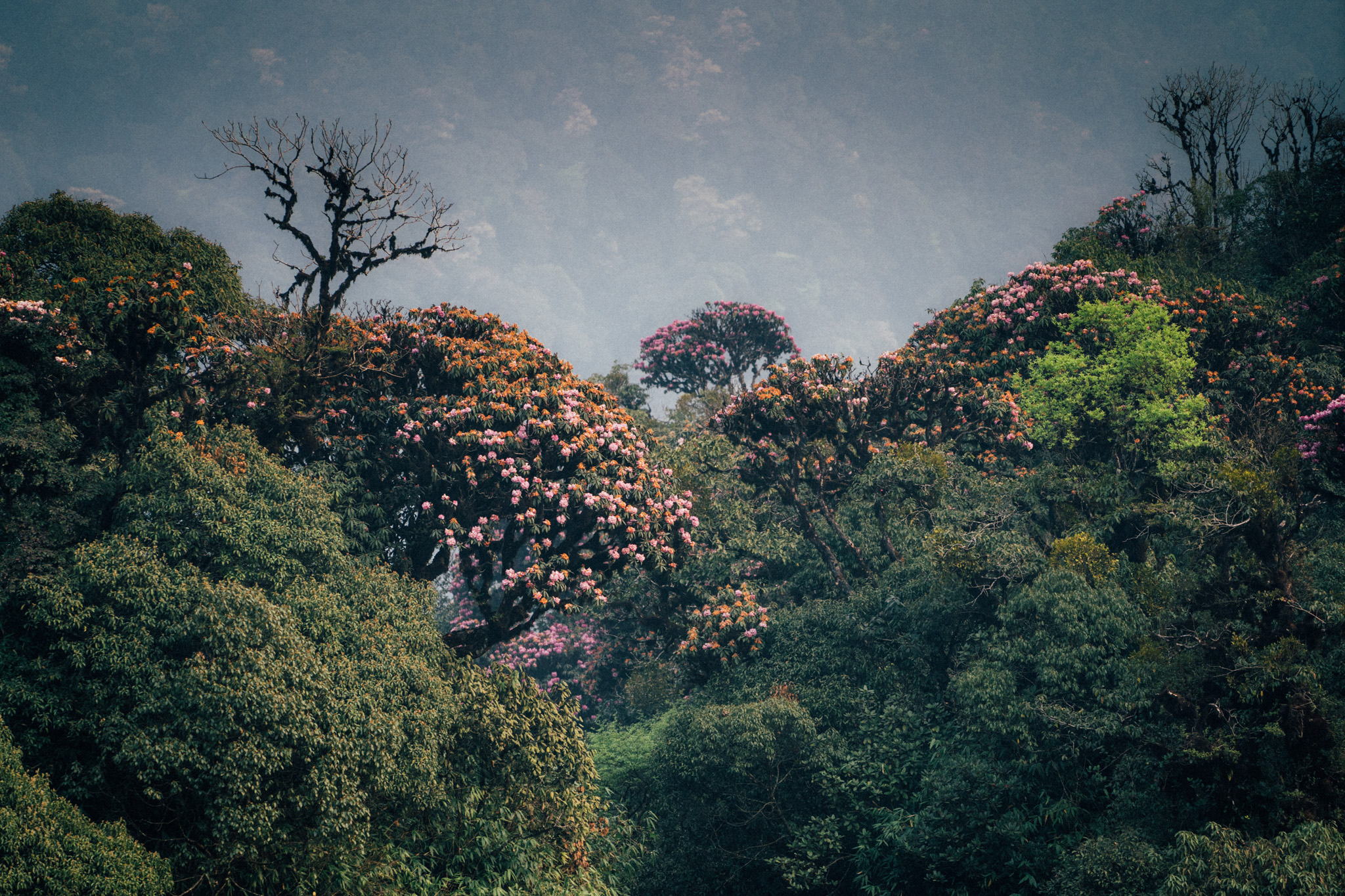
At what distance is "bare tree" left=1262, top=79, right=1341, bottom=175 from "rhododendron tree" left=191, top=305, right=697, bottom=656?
32.8 metres

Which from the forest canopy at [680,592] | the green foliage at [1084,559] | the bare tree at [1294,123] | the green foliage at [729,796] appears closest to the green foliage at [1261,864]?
the forest canopy at [680,592]

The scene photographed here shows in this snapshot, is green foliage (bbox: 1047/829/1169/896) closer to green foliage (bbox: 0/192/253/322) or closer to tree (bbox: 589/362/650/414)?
green foliage (bbox: 0/192/253/322)

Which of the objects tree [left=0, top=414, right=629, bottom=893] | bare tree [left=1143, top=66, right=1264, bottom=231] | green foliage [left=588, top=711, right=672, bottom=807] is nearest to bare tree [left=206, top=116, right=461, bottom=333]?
tree [left=0, top=414, right=629, bottom=893]

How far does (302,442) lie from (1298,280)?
3052cm

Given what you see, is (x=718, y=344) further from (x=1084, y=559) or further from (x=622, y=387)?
(x=1084, y=559)

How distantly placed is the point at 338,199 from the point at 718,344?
1067 inches

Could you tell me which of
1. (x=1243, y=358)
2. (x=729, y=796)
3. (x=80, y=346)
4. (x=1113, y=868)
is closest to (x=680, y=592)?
(x=729, y=796)

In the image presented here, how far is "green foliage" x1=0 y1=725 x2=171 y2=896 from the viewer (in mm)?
8297

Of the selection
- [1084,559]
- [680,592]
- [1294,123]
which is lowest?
[680,592]

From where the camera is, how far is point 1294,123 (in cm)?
3628

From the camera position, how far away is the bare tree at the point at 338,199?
19016 mm

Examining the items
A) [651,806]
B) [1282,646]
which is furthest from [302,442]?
[1282,646]

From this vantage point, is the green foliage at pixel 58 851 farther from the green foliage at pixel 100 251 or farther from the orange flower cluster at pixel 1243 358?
the orange flower cluster at pixel 1243 358

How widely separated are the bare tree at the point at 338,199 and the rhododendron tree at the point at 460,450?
3.82 ft
